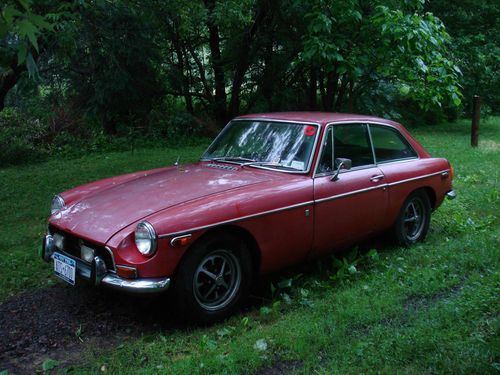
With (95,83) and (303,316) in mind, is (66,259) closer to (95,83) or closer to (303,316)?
(303,316)

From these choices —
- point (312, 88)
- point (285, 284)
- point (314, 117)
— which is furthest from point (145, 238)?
point (312, 88)

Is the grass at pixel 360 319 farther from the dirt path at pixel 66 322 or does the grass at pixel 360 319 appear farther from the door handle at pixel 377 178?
the door handle at pixel 377 178

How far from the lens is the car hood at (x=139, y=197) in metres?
3.71

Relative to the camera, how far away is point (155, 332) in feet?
12.4

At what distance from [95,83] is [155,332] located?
10.2m

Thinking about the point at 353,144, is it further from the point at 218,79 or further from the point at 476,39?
the point at 476,39

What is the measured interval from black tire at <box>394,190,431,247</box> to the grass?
146mm

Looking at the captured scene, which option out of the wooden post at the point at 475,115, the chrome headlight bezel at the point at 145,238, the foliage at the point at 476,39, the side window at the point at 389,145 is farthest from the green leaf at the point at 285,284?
the foliage at the point at 476,39

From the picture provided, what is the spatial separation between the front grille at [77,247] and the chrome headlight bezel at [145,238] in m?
0.22

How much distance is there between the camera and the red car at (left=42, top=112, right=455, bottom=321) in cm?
356

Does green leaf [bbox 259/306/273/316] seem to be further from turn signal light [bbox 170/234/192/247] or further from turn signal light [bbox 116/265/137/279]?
turn signal light [bbox 116/265/137/279]

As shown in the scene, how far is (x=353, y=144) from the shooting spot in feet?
16.8

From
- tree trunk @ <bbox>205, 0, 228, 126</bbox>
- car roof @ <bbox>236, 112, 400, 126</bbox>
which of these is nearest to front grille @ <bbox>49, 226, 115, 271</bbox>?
car roof @ <bbox>236, 112, 400, 126</bbox>

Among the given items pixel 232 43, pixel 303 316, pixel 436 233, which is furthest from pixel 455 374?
A: pixel 232 43
